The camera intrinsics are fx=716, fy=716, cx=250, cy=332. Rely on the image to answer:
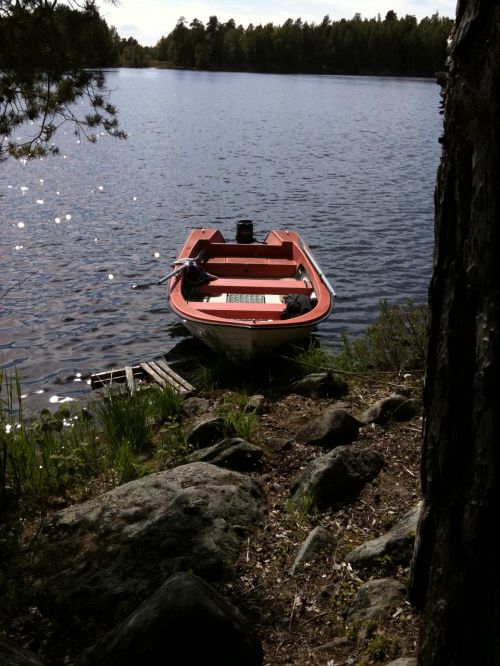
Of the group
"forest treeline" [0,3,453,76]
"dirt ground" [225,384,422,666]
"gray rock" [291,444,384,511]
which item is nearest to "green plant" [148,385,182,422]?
"dirt ground" [225,384,422,666]

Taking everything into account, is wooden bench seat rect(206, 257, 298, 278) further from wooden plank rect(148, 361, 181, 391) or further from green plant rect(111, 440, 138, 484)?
green plant rect(111, 440, 138, 484)

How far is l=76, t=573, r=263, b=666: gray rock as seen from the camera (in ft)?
8.50

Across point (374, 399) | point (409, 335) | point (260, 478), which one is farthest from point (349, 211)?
point (260, 478)

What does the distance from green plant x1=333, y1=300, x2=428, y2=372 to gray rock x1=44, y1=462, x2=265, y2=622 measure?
10.5ft

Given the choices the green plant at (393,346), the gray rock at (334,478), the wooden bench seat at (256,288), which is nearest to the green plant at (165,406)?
the green plant at (393,346)

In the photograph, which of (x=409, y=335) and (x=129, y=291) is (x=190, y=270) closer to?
(x=129, y=291)

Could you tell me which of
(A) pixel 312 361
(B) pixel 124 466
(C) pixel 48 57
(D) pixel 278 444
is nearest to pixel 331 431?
(D) pixel 278 444

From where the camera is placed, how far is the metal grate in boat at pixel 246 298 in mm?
9977

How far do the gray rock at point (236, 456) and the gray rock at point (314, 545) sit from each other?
3.71ft

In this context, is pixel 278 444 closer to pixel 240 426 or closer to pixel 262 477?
pixel 240 426

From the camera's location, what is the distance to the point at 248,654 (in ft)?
9.07

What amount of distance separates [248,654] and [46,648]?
1.04 meters

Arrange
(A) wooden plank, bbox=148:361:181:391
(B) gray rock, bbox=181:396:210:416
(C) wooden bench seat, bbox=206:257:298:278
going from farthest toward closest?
(C) wooden bench seat, bbox=206:257:298:278 → (A) wooden plank, bbox=148:361:181:391 → (B) gray rock, bbox=181:396:210:416

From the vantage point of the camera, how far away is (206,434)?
5523 mm
